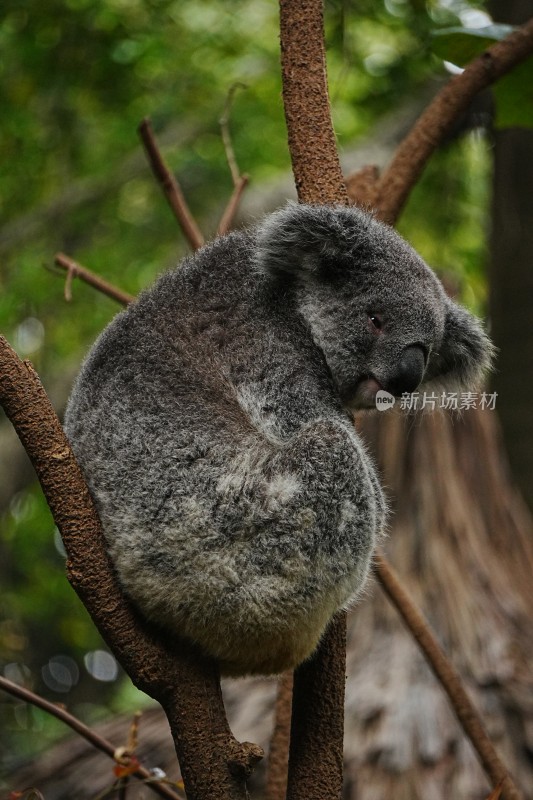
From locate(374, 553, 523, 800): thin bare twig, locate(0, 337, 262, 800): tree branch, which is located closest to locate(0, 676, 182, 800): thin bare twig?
locate(0, 337, 262, 800): tree branch

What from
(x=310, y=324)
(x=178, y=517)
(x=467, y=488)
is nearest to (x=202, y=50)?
(x=467, y=488)

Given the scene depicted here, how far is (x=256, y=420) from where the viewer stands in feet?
8.55

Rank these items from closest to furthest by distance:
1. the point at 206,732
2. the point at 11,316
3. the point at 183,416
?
the point at 206,732, the point at 183,416, the point at 11,316

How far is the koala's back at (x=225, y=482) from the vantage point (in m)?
2.36

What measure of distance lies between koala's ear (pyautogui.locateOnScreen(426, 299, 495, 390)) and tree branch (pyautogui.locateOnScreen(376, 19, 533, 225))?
1.60ft

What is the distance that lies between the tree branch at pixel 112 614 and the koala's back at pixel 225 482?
155mm

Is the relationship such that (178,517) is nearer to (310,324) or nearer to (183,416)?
(183,416)

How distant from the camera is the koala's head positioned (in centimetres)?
273

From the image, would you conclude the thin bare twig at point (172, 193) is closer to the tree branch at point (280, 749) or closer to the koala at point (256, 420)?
the koala at point (256, 420)

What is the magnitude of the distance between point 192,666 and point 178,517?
0.38 m

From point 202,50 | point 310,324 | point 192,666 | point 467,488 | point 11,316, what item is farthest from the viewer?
point 202,50

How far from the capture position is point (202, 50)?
7746 millimetres

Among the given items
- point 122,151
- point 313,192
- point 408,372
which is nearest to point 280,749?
point 408,372

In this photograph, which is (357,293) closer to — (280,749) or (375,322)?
(375,322)
